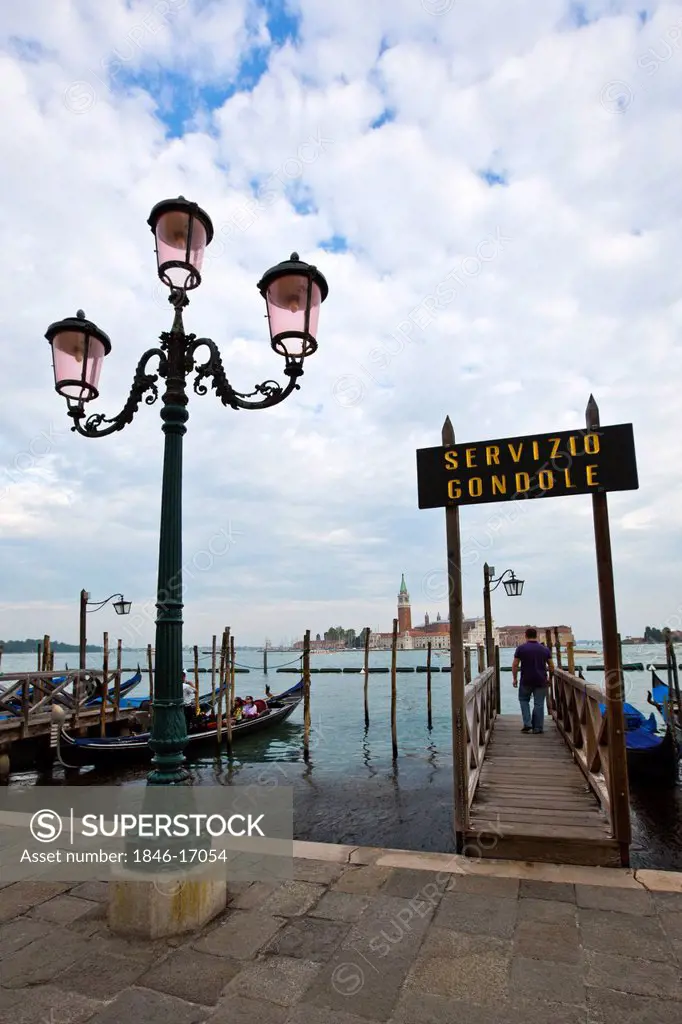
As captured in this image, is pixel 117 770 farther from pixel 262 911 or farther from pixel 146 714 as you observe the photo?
pixel 262 911

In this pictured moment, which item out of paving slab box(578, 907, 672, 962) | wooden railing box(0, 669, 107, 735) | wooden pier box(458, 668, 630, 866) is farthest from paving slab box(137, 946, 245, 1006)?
wooden railing box(0, 669, 107, 735)

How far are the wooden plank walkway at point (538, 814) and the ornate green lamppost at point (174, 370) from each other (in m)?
3.08

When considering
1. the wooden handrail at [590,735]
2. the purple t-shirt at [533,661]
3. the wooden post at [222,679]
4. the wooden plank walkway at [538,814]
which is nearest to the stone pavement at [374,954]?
the wooden plank walkway at [538,814]

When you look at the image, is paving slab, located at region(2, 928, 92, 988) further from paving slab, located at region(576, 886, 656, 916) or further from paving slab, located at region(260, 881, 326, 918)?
paving slab, located at region(576, 886, 656, 916)

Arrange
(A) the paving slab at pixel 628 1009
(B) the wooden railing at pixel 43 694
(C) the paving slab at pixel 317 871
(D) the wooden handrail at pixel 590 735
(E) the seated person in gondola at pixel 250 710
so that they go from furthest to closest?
(E) the seated person in gondola at pixel 250 710 → (B) the wooden railing at pixel 43 694 → (D) the wooden handrail at pixel 590 735 → (C) the paving slab at pixel 317 871 → (A) the paving slab at pixel 628 1009

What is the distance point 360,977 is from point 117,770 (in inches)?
549

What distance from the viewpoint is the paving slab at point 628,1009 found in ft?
8.38

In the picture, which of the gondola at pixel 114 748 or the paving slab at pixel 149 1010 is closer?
the paving slab at pixel 149 1010

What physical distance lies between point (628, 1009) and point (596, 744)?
391 cm

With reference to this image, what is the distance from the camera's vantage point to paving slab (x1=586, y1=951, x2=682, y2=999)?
2.78 meters

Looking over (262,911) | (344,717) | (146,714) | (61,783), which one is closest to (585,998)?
(262,911)

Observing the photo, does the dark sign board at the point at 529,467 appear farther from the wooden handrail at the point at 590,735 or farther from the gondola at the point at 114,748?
the gondola at the point at 114,748

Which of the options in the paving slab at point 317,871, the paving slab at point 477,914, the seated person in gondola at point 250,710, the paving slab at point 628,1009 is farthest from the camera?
the seated person in gondola at point 250,710

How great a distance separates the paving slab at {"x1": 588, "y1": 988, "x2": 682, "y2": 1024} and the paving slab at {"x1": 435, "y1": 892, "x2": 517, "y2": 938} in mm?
675
